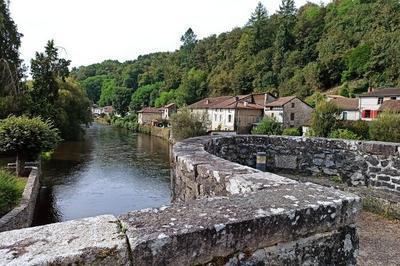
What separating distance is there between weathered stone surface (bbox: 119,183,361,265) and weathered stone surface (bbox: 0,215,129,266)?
0.24ft

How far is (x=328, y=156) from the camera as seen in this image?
5.83 meters

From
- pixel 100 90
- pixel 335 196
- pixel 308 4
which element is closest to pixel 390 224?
pixel 335 196

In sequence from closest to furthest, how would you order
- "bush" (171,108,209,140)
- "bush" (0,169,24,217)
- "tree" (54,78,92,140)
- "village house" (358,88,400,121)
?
"bush" (0,169,24,217), "tree" (54,78,92,140), "bush" (171,108,209,140), "village house" (358,88,400,121)

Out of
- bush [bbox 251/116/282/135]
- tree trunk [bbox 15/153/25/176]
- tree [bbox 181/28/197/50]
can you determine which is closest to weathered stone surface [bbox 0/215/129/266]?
tree trunk [bbox 15/153/25/176]

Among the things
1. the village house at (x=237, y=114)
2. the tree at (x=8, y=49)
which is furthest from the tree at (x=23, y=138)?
the village house at (x=237, y=114)

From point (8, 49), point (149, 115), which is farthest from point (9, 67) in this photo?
point (149, 115)

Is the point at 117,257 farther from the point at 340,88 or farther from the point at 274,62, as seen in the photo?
the point at 274,62

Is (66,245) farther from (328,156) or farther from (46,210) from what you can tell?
(46,210)

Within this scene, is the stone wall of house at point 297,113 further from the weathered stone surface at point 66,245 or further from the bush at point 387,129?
the weathered stone surface at point 66,245

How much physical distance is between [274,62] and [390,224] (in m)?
71.9

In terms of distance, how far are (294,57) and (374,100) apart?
3217 centimetres

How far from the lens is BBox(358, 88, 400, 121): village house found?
37.7 m

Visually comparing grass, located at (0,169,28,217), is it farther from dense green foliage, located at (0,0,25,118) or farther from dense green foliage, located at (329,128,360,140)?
dense green foliage, located at (329,128,360,140)

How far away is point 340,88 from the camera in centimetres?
5331
